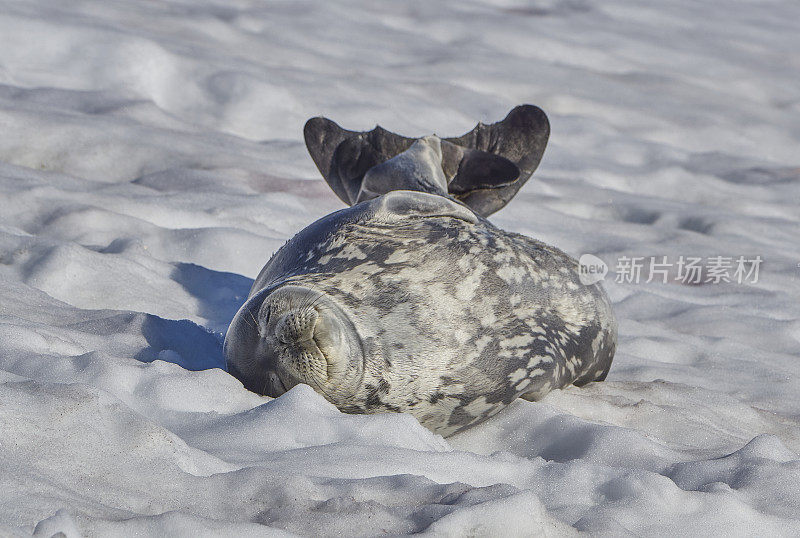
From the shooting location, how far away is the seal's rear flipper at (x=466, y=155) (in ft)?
11.1

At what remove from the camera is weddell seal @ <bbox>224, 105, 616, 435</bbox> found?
6.54 ft

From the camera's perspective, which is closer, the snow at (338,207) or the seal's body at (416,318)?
the snow at (338,207)

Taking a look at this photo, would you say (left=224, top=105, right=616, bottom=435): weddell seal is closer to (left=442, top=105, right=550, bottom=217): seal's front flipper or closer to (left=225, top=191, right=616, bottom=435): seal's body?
(left=225, top=191, right=616, bottom=435): seal's body

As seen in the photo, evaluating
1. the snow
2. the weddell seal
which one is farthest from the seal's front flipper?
the weddell seal

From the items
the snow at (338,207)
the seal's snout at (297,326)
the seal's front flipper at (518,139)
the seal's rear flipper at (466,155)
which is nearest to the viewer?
the snow at (338,207)

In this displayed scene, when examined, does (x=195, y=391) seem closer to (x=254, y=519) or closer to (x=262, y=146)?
(x=254, y=519)

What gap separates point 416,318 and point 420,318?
10 millimetres

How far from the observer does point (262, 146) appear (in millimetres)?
4801

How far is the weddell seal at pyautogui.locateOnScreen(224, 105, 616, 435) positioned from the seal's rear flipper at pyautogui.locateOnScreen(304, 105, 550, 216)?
0.76 m

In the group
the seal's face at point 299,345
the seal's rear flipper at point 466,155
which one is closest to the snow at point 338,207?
the seal's face at point 299,345

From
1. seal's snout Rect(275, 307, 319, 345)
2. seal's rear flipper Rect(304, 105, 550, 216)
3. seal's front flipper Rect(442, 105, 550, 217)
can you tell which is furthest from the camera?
seal's front flipper Rect(442, 105, 550, 217)

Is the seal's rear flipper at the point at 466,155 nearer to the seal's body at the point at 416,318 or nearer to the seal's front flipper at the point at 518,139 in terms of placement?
the seal's front flipper at the point at 518,139

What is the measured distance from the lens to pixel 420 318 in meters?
2.11

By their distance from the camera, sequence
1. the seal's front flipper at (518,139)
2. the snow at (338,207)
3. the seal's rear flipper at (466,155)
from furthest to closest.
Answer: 1. the seal's front flipper at (518,139)
2. the seal's rear flipper at (466,155)
3. the snow at (338,207)
